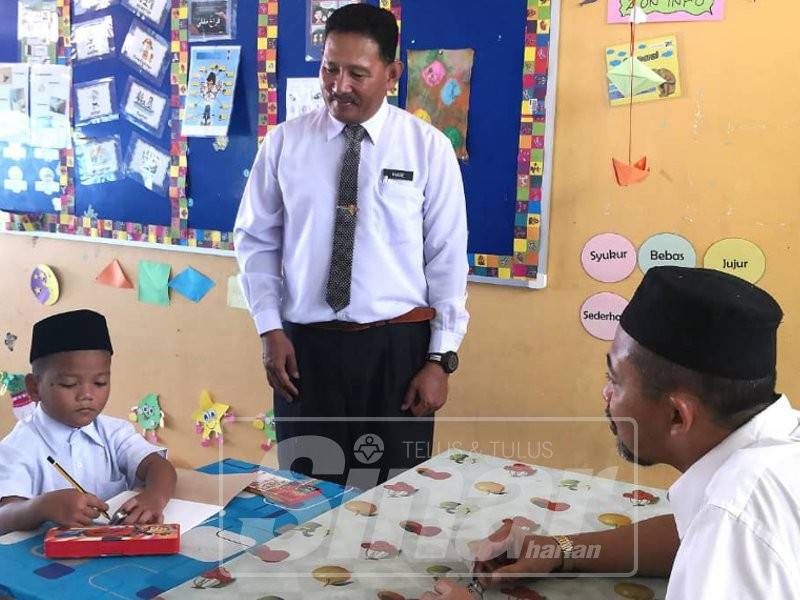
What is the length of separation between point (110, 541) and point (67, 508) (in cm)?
15

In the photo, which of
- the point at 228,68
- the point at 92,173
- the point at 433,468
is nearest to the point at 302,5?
the point at 228,68

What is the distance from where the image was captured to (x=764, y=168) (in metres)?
2.31

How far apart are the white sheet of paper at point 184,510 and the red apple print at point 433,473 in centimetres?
39

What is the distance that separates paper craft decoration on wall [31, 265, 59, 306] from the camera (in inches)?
145

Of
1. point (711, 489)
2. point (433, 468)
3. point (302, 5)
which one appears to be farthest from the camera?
point (302, 5)

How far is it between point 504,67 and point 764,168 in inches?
31.4

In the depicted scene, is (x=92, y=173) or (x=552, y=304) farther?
(x=92, y=173)

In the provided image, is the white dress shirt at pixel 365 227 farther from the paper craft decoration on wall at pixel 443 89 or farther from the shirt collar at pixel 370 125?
the paper craft decoration on wall at pixel 443 89

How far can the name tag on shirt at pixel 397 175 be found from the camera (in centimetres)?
217

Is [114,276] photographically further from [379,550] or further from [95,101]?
[379,550]

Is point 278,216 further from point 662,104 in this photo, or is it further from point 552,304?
point 662,104

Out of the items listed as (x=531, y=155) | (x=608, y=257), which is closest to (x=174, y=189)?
(x=531, y=155)

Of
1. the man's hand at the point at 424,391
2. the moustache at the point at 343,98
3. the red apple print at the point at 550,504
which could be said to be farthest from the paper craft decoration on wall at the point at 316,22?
the red apple print at the point at 550,504

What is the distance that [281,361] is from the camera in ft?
7.01
